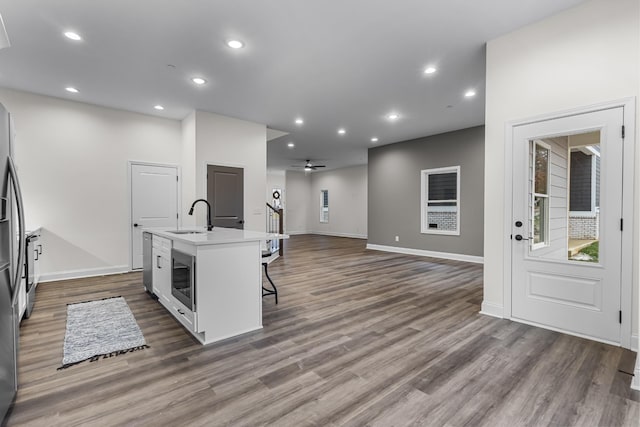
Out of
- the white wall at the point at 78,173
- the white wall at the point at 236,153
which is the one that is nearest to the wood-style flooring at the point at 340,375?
the white wall at the point at 78,173

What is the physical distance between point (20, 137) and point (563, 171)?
7.28 meters

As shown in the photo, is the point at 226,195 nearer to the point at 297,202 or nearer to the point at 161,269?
the point at 161,269

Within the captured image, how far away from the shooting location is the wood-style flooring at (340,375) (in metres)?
1.77

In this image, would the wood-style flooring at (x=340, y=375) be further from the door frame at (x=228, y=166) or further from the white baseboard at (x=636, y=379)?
the door frame at (x=228, y=166)

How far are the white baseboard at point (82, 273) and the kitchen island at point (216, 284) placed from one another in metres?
3.12

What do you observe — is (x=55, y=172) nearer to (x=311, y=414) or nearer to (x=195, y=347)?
(x=195, y=347)

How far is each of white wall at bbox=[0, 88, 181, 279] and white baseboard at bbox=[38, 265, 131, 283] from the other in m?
0.01

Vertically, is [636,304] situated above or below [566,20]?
below

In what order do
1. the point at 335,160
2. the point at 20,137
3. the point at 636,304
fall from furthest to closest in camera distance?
the point at 335,160 < the point at 20,137 < the point at 636,304

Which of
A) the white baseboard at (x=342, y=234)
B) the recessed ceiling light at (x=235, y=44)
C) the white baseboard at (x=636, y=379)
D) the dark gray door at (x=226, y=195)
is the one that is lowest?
the white baseboard at (x=636, y=379)

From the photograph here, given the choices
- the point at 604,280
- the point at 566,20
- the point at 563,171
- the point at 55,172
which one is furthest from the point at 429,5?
the point at 55,172

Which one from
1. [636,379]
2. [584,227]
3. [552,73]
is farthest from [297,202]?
[636,379]

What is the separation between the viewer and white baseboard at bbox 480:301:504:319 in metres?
3.30

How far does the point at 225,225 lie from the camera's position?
6.09 m
